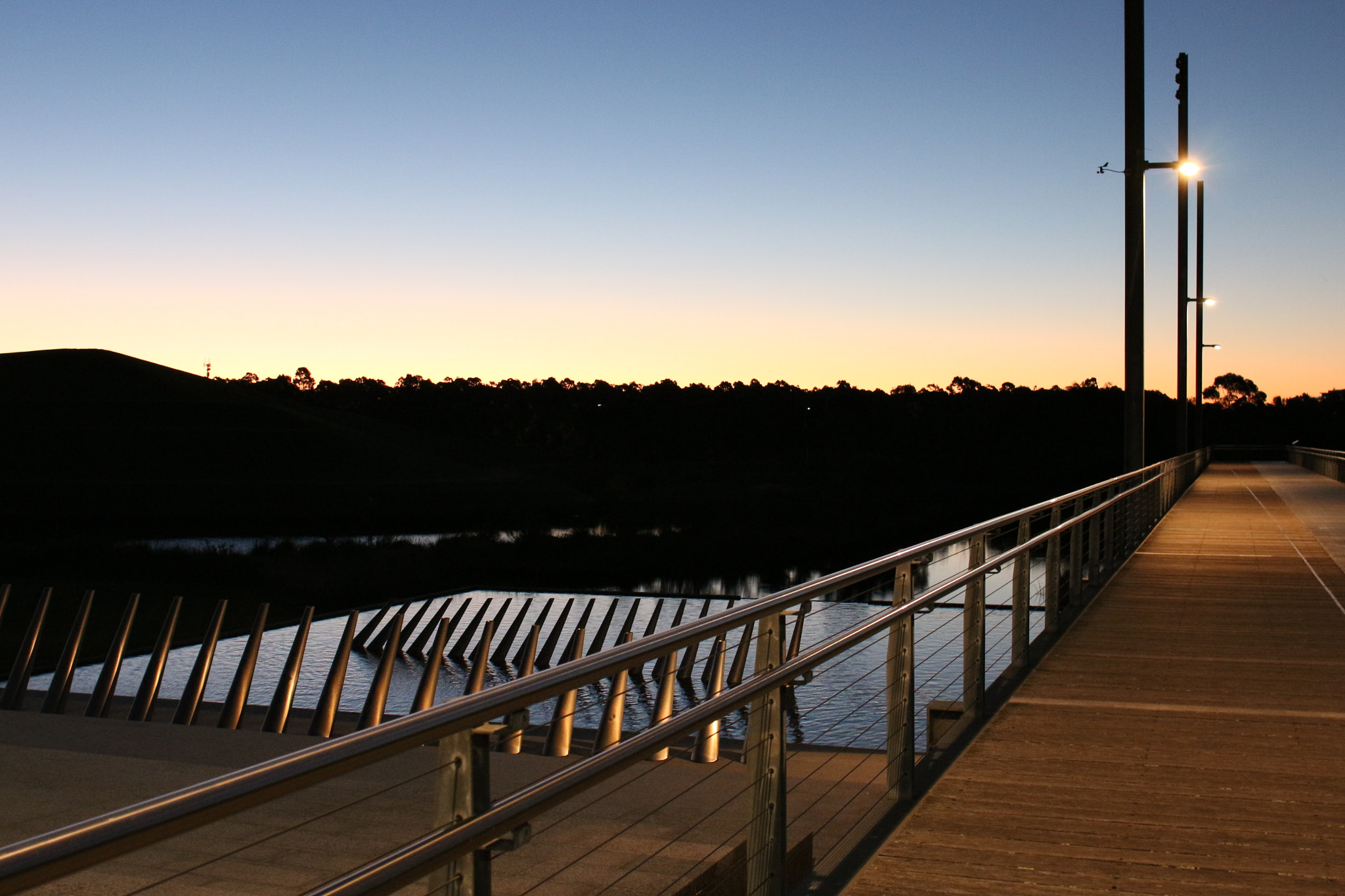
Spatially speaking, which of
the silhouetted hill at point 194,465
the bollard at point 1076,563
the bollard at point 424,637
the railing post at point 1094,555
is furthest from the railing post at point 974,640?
the silhouetted hill at point 194,465

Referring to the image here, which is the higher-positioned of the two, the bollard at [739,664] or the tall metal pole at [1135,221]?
the tall metal pole at [1135,221]

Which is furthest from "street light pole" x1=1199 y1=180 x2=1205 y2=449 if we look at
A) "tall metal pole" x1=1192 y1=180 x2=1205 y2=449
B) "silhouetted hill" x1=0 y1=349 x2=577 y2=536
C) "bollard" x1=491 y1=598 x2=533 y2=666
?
"silhouetted hill" x1=0 y1=349 x2=577 y2=536

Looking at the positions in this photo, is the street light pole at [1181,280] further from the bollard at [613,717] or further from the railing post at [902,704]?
the railing post at [902,704]

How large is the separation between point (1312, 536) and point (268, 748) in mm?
14742

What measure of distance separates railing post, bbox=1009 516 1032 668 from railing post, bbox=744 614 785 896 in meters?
3.91

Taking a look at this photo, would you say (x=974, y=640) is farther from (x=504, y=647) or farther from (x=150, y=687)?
(x=504, y=647)

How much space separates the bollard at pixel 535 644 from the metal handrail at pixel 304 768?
11.8 m

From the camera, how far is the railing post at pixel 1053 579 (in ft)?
29.0

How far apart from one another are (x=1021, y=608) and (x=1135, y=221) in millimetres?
9766

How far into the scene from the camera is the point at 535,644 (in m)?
15.2

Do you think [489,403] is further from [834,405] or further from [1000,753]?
[1000,753]

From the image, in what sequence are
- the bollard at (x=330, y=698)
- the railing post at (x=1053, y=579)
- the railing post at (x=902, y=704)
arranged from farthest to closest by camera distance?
the bollard at (x=330, y=698), the railing post at (x=1053, y=579), the railing post at (x=902, y=704)

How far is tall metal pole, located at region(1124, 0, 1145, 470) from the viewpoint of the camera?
15.3 m

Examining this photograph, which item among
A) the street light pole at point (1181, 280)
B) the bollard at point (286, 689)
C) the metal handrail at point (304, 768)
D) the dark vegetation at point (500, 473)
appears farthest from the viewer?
the dark vegetation at point (500, 473)
